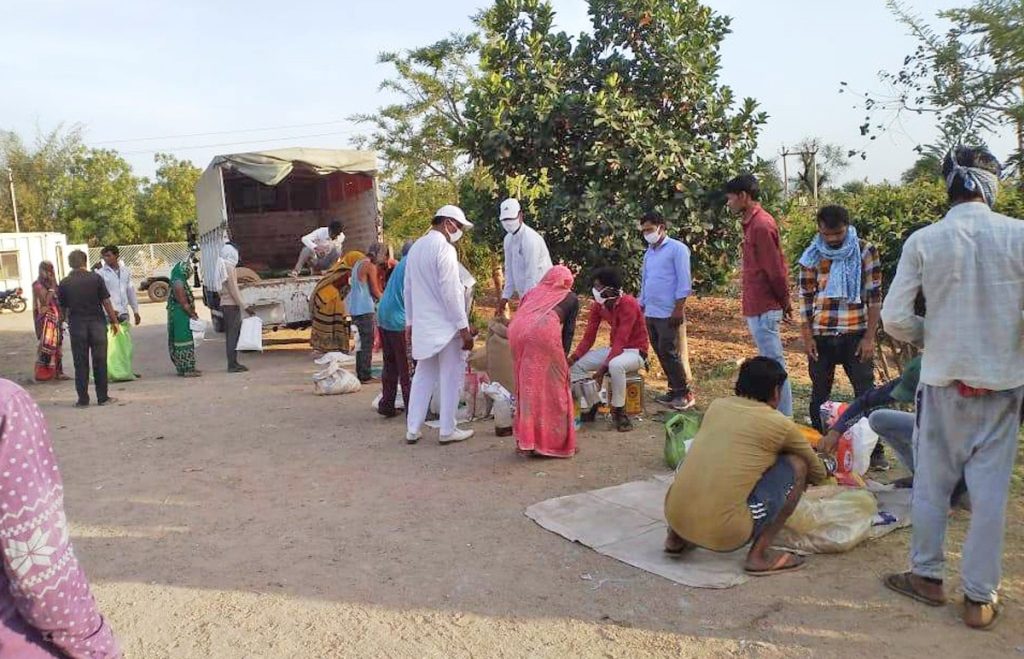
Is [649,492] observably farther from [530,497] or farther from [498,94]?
[498,94]

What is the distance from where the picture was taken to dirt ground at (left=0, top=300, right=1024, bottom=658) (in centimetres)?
317

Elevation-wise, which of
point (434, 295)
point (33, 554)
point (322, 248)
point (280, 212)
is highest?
point (280, 212)

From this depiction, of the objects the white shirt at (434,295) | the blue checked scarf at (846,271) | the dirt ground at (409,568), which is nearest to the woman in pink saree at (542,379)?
the dirt ground at (409,568)

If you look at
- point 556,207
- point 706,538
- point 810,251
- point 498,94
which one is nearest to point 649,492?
point 706,538

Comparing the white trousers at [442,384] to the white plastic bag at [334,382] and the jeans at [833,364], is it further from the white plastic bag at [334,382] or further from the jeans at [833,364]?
the jeans at [833,364]

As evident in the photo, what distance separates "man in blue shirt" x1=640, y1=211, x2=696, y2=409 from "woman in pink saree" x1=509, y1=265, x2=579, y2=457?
1.37 m

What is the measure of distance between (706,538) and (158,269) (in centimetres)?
2987

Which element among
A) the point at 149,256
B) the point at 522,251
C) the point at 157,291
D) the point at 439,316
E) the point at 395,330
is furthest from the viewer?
the point at 149,256

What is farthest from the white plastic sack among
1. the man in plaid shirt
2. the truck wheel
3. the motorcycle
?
the motorcycle

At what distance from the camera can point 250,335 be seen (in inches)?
418

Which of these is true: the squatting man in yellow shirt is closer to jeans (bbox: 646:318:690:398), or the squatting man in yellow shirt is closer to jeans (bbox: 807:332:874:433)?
jeans (bbox: 807:332:874:433)

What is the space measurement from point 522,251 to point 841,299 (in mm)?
2909

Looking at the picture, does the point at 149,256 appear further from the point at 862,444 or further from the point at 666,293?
the point at 862,444

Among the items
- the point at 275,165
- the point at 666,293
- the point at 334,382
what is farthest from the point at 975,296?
the point at 275,165
